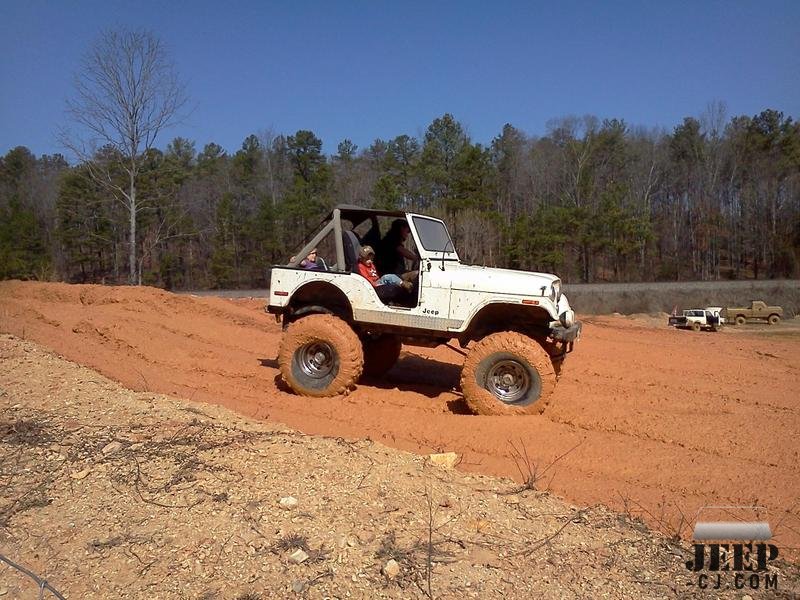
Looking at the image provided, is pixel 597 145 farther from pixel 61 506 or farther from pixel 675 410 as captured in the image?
pixel 61 506

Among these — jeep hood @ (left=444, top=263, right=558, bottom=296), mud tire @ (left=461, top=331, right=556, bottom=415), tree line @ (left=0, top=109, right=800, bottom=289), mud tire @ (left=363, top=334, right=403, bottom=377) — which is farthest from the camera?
tree line @ (left=0, top=109, right=800, bottom=289)

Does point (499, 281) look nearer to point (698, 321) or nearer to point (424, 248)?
point (424, 248)

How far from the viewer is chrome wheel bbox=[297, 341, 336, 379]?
24.6ft

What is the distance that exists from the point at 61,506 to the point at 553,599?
124 inches

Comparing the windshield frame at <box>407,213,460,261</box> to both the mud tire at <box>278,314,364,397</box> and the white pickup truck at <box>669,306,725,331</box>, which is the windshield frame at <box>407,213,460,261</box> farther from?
the white pickup truck at <box>669,306,725,331</box>

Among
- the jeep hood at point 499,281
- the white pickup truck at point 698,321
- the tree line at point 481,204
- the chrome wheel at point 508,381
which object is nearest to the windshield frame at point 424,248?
the jeep hood at point 499,281

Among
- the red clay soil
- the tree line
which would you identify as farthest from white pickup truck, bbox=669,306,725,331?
the tree line

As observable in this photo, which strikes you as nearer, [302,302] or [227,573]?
[227,573]

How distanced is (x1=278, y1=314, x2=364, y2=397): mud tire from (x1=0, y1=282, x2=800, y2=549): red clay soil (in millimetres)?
198

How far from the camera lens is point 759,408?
7180 millimetres

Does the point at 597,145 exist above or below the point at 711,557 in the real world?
above

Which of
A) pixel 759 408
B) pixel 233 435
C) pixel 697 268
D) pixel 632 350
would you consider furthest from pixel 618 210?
pixel 233 435

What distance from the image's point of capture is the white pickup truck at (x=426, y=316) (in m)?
6.58

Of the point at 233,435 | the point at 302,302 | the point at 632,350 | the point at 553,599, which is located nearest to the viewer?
the point at 553,599
